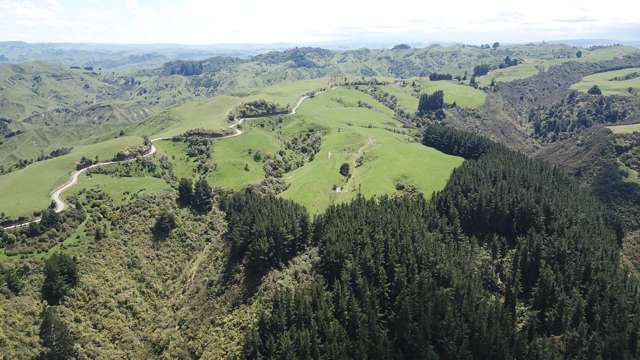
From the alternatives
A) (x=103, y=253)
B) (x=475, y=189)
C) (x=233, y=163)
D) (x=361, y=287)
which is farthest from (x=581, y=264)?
(x=233, y=163)

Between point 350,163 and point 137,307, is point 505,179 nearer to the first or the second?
point 350,163

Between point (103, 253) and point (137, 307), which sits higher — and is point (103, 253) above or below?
above

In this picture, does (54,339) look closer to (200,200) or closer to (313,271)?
(313,271)

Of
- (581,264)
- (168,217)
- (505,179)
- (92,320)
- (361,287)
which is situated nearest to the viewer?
(361,287)

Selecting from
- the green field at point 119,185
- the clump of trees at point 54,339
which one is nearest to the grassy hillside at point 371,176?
the green field at point 119,185

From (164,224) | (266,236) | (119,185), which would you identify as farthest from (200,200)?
(266,236)

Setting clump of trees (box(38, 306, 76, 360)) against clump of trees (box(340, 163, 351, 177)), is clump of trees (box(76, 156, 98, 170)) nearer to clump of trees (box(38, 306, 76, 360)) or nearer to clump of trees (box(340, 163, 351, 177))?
clump of trees (box(38, 306, 76, 360))

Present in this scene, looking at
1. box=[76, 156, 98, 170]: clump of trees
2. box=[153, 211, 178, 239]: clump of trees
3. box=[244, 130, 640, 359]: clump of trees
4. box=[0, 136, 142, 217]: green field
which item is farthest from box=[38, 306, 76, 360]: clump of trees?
box=[76, 156, 98, 170]: clump of trees
